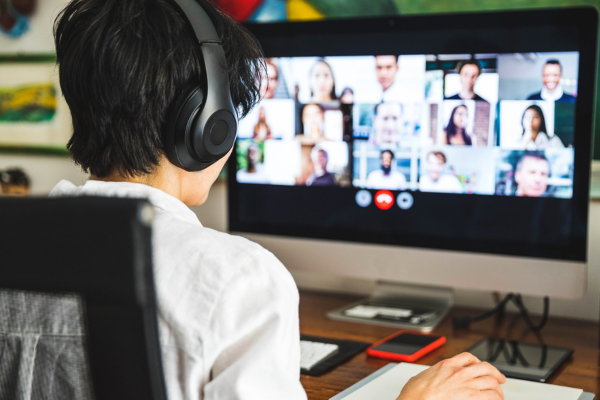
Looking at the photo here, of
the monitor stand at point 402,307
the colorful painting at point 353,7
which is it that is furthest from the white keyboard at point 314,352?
the colorful painting at point 353,7

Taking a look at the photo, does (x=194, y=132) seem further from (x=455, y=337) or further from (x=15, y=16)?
(x=15, y=16)

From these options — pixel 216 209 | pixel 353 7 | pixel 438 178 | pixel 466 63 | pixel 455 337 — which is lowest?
pixel 455 337

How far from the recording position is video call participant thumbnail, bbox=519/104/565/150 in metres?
1.03

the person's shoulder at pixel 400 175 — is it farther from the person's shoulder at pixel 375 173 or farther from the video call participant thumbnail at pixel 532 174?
the video call participant thumbnail at pixel 532 174

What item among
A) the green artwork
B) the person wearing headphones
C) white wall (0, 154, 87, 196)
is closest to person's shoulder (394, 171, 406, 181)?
the person wearing headphones

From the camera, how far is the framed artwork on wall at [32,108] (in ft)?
5.94

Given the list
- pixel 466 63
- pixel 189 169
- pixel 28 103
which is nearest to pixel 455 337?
pixel 466 63

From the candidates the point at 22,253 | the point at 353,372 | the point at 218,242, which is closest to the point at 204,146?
the point at 218,242

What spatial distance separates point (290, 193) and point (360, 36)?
1.15 feet

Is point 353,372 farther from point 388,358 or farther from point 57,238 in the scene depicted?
point 57,238

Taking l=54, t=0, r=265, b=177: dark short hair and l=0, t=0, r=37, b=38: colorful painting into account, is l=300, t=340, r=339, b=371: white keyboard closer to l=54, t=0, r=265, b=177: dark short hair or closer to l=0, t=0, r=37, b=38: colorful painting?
l=54, t=0, r=265, b=177: dark short hair

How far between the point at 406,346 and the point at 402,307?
0.25 meters

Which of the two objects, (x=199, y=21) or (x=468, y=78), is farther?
(x=468, y=78)

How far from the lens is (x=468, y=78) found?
108 cm
